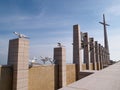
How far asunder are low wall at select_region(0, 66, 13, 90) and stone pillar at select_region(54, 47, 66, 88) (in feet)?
15.9

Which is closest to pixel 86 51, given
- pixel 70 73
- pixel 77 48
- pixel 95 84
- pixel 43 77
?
pixel 77 48

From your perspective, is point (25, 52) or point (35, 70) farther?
point (35, 70)

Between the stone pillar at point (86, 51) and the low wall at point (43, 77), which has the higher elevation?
the stone pillar at point (86, 51)

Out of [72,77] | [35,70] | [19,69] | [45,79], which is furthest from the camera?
[72,77]

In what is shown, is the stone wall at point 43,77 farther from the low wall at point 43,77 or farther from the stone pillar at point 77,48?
the stone pillar at point 77,48

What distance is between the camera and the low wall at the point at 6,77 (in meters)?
6.45

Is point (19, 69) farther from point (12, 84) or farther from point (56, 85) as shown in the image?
point (56, 85)

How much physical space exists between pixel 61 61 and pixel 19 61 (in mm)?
4714

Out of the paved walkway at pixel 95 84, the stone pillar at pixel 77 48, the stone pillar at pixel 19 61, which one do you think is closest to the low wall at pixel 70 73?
the stone pillar at pixel 77 48

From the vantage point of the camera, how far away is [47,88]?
31.1 ft

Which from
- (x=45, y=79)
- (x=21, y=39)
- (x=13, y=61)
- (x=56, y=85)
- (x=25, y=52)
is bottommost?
(x=56, y=85)

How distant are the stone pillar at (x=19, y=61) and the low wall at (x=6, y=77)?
23 centimetres

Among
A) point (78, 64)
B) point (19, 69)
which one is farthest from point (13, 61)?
point (78, 64)

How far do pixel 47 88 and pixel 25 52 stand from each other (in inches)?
141
